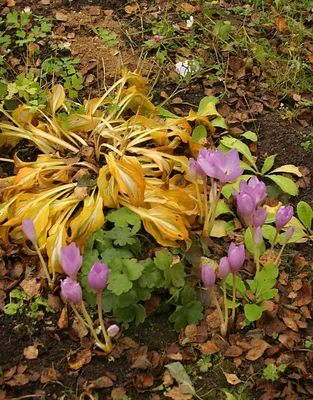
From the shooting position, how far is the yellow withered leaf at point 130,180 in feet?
8.64

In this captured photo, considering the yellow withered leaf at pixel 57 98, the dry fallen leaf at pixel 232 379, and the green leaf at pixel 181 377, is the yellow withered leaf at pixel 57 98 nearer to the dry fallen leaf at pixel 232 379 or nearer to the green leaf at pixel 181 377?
the green leaf at pixel 181 377

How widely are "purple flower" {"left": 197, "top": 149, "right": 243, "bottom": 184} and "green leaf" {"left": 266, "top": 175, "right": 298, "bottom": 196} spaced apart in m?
0.69

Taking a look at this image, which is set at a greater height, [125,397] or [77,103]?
[77,103]

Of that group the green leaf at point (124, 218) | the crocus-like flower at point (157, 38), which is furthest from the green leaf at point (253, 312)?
the crocus-like flower at point (157, 38)

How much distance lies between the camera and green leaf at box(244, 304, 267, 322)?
2.42 m

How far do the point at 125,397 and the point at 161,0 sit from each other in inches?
114

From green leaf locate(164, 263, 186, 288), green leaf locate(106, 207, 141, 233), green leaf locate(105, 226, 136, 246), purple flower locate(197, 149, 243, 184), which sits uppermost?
purple flower locate(197, 149, 243, 184)

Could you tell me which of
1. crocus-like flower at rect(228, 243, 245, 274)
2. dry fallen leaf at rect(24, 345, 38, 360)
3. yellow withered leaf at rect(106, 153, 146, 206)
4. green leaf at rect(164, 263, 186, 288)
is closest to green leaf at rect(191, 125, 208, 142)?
yellow withered leaf at rect(106, 153, 146, 206)

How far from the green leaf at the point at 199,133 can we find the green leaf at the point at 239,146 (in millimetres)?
104

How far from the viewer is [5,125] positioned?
3016mm

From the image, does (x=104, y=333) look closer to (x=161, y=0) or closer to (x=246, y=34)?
(x=246, y=34)

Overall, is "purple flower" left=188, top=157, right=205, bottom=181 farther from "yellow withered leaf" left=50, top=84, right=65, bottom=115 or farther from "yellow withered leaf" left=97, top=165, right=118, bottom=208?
"yellow withered leaf" left=50, top=84, right=65, bottom=115

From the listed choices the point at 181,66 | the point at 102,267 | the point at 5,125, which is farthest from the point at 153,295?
the point at 181,66

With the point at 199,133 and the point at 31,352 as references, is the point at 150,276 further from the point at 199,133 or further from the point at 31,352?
the point at 199,133
